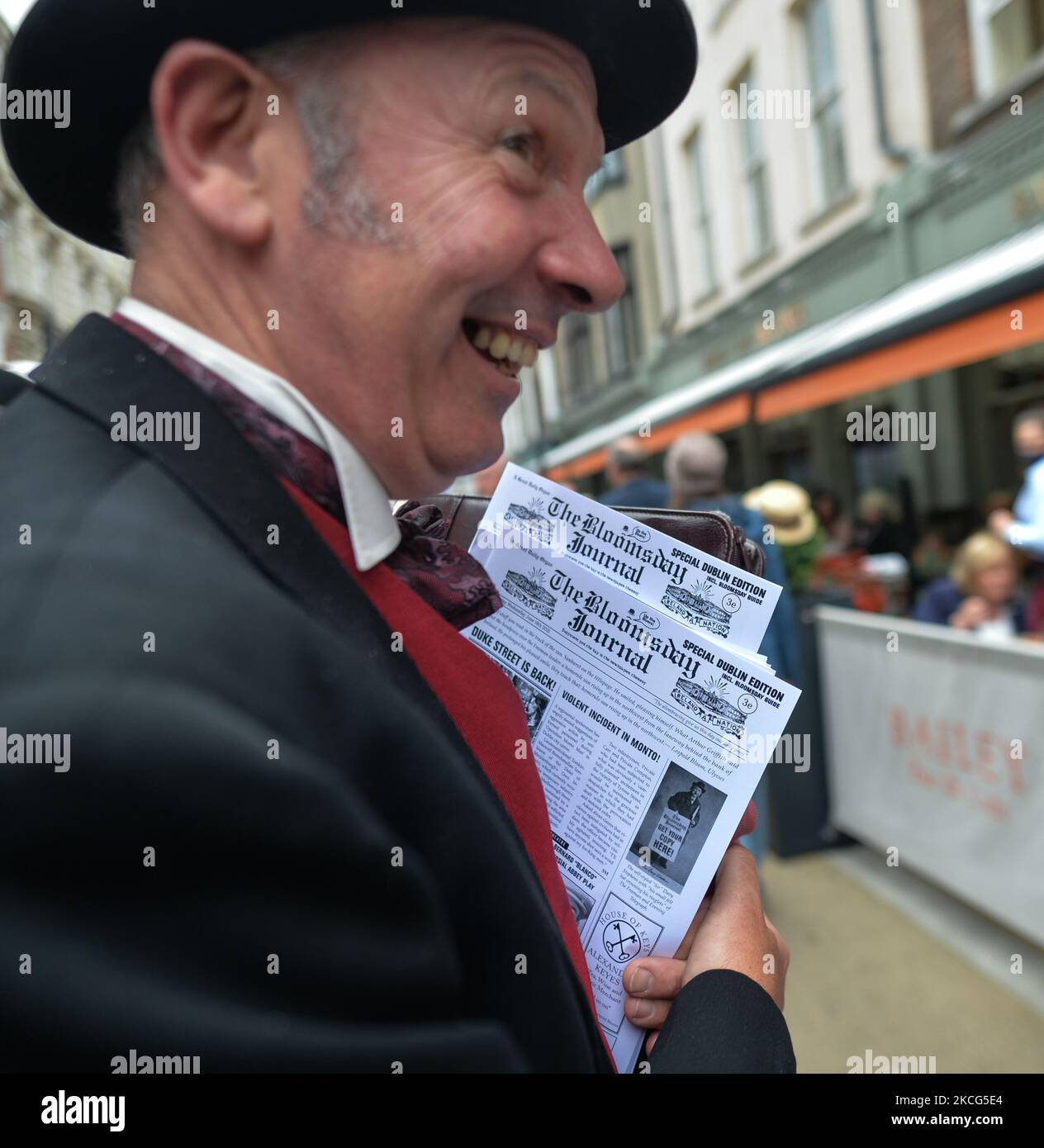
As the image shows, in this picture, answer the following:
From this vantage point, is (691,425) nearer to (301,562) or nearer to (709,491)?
(709,491)

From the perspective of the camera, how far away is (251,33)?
71 centimetres

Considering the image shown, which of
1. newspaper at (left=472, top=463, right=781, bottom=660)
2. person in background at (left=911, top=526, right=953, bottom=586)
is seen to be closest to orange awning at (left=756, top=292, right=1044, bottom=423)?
person in background at (left=911, top=526, right=953, bottom=586)

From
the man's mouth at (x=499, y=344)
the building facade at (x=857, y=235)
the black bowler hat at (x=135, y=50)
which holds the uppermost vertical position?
the building facade at (x=857, y=235)

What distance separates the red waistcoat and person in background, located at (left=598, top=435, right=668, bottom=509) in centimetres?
284

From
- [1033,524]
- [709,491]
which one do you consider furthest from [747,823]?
[1033,524]

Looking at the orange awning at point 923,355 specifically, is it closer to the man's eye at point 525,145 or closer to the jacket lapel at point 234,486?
the man's eye at point 525,145

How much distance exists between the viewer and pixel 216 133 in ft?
2.36

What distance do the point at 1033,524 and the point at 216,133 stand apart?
14.6 feet

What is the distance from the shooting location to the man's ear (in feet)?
2.30

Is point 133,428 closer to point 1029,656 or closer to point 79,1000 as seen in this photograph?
point 79,1000

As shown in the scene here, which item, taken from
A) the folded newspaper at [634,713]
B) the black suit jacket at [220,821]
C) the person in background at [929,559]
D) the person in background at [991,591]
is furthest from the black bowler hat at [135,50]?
the person in background at [929,559]

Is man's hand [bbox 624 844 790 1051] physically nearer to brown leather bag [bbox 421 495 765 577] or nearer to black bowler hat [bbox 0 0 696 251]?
brown leather bag [bbox 421 495 765 577]

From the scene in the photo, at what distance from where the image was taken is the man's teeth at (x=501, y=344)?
2.70ft
